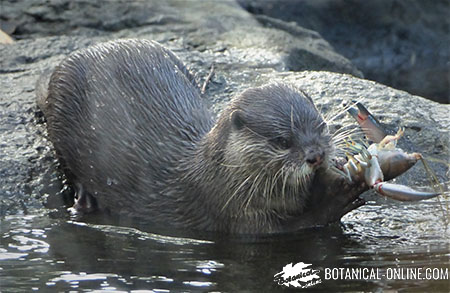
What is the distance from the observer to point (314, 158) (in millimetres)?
4277

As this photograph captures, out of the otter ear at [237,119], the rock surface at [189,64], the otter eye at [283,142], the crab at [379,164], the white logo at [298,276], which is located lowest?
the white logo at [298,276]

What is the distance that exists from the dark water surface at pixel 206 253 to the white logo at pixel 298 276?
3 cm

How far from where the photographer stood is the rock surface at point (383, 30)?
8852 millimetres

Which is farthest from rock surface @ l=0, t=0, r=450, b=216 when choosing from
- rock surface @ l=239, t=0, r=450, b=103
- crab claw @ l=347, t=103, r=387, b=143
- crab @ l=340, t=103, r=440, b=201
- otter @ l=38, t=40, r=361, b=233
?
rock surface @ l=239, t=0, r=450, b=103

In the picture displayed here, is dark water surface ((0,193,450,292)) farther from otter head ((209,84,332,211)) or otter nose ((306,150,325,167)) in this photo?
otter nose ((306,150,325,167))

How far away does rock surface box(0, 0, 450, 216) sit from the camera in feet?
17.5

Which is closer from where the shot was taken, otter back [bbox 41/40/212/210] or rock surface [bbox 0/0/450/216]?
otter back [bbox 41/40/212/210]

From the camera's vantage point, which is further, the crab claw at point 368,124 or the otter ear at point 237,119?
the crab claw at point 368,124

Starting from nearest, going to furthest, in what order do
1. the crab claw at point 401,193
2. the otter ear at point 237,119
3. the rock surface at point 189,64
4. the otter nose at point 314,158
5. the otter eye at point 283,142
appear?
the crab claw at point 401,193, the otter nose at point 314,158, the otter eye at point 283,142, the otter ear at point 237,119, the rock surface at point 189,64

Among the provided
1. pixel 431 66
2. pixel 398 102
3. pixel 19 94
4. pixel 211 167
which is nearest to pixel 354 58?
pixel 431 66

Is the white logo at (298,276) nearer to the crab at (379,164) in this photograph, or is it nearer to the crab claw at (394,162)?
the crab at (379,164)

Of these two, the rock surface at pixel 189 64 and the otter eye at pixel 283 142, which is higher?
the rock surface at pixel 189 64

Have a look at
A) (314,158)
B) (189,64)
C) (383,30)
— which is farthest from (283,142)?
(383,30)

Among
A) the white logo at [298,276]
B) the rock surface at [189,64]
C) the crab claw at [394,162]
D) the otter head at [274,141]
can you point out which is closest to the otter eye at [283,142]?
the otter head at [274,141]
